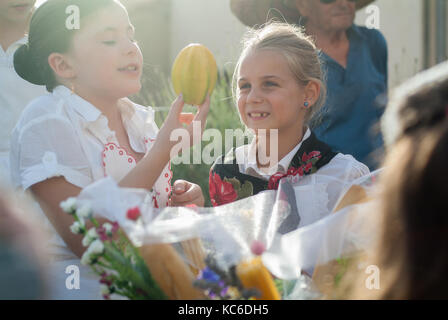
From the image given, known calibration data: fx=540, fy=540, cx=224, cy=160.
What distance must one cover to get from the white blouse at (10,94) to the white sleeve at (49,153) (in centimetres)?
46

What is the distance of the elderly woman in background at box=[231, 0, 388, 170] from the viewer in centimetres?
274

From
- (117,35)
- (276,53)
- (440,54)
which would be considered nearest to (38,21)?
(117,35)

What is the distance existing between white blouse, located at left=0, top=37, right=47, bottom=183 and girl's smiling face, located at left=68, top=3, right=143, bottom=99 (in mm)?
576

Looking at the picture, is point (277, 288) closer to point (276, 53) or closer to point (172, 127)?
point (172, 127)

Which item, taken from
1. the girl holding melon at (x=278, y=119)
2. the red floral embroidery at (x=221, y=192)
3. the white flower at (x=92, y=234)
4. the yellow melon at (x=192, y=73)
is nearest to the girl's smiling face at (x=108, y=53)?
the yellow melon at (x=192, y=73)

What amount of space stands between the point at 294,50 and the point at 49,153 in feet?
3.26

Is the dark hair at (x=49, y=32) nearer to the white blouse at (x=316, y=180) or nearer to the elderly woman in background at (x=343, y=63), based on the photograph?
the white blouse at (x=316, y=180)

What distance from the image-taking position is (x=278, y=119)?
Answer: 1938 millimetres

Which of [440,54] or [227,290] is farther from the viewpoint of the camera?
[440,54]

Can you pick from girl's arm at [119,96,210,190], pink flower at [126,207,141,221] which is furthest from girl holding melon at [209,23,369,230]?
pink flower at [126,207,141,221]

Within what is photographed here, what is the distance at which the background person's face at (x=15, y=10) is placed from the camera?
2.11m

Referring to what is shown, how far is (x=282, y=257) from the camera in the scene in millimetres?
1151

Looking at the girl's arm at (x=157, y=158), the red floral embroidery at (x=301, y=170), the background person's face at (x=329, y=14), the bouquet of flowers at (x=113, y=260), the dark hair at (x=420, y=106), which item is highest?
the background person's face at (x=329, y=14)
